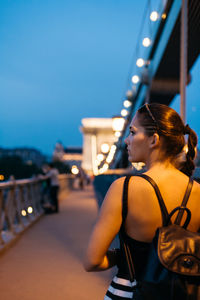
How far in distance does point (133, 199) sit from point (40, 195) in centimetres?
1075

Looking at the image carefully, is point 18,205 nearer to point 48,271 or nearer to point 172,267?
point 48,271

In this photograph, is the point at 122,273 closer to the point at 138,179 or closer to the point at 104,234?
the point at 104,234

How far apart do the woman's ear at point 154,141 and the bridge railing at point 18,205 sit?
16.2 ft

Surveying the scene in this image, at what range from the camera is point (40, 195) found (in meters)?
11.7

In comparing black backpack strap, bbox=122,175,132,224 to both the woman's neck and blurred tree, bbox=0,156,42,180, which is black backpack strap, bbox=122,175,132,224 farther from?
blurred tree, bbox=0,156,42,180

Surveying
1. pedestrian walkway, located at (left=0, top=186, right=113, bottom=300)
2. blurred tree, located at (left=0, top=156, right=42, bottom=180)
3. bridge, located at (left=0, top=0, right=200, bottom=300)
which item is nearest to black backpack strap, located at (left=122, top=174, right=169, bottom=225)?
bridge, located at (left=0, top=0, right=200, bottom=300)

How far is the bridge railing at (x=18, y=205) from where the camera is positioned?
6466mm

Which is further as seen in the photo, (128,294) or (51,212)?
(51,212)

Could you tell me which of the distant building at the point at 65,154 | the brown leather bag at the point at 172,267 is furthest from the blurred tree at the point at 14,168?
the distant building at the point at 65,154

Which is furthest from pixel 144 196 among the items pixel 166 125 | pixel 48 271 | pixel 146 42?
pixel 146 42

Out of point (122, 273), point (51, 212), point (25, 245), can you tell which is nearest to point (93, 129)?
point (51, 212)

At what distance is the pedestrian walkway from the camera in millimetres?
3895

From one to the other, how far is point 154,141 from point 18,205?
23.2 feet

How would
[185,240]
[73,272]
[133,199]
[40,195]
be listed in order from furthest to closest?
[40,195]
[73,272]
[133,199]
[185,240]
